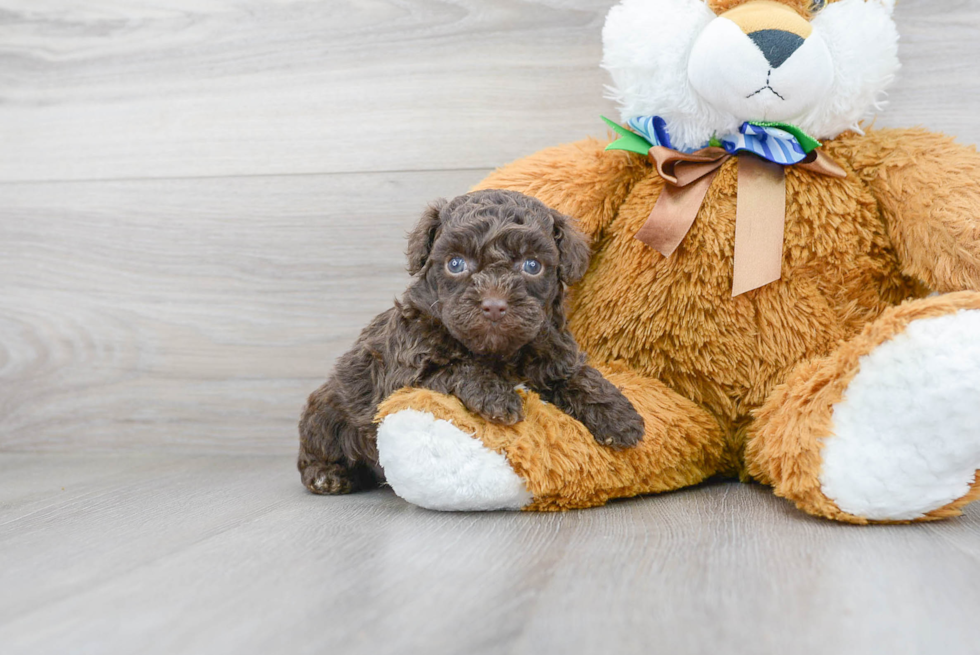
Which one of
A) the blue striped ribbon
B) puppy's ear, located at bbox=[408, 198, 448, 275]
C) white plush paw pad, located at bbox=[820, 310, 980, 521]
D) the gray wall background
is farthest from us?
the gray wall background

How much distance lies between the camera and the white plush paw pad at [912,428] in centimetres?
82

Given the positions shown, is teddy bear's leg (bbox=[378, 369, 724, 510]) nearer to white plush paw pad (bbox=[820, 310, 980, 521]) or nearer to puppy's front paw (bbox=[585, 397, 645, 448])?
puppy's front paw (bbox=[585, 397, 645, 448])

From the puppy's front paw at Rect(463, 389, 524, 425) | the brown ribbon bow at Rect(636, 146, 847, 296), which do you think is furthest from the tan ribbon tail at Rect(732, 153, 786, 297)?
the puppy's front paw at Rect(463, 389, 524, 425)

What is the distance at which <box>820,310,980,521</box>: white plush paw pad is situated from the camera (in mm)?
820

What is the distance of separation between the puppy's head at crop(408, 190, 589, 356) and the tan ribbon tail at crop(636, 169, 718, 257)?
16cm

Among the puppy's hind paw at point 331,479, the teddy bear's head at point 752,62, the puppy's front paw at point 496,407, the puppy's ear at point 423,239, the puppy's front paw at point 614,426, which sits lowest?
the puppy's hind paw at point 331,479

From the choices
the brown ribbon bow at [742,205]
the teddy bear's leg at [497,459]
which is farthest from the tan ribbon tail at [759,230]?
the teddy bear's leg at [497,459]

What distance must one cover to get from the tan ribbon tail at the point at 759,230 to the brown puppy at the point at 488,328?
219 millimetres

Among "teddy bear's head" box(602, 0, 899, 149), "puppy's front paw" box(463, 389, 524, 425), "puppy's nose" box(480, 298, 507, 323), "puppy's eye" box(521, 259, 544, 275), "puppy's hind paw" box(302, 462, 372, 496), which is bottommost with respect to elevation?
"puppy's hind paw" box(302, 462, 372, 496)

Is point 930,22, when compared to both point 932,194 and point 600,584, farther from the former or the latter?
point 600,584

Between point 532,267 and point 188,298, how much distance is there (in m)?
0.87

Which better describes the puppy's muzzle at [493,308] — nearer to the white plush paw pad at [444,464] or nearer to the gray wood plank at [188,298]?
the white plush paw pad at [444,464]

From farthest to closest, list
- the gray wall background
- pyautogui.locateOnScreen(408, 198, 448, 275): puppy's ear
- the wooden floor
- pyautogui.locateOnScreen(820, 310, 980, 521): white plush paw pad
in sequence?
1. the gray wall background
2. the wooden floor
3. pyautogui.locateOnScreen(408, 198, 448, 275): puppy's ear
4. pyautogui.locateOnScreen(820, 310, 980, 521): white plush paw pad

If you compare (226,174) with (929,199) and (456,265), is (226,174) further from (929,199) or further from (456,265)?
(929,199)
